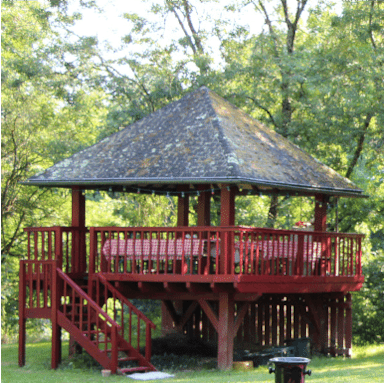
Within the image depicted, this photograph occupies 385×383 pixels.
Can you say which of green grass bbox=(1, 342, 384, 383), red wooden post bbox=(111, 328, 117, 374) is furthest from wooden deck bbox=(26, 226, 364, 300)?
green grass bbox=(1, 342, 384, 383)

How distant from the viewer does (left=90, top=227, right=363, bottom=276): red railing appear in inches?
588

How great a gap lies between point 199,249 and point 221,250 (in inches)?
17.9

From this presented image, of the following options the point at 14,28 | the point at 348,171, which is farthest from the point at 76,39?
the point at 348,171

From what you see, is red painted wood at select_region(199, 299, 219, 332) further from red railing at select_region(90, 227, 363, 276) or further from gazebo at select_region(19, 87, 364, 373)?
red railing at select_region(90, 227, 363, 276)

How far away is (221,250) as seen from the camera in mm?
14930

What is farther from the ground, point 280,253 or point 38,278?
point 280,253

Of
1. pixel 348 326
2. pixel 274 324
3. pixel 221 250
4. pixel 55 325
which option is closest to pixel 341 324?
pixel 348 326

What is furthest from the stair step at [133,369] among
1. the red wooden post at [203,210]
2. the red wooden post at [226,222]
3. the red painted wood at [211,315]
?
the red wooden post at [203,210]

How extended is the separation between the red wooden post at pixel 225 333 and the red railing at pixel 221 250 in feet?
2.34

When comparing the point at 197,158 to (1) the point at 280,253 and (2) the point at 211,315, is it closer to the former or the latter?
(1) the point at 280,253

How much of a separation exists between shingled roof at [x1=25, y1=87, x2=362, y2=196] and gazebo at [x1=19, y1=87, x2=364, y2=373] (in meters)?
0.04

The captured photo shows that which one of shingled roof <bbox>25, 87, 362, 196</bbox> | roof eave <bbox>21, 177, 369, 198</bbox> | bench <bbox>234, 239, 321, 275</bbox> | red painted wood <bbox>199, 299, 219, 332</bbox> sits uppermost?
shingled roof <bbox>25, 87, 362, 196</bbox>

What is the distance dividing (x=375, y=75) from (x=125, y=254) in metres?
9.41

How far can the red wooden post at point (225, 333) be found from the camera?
50.3ft
